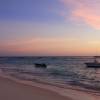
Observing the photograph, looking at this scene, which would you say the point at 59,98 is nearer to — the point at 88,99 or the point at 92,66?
the point at 88,99

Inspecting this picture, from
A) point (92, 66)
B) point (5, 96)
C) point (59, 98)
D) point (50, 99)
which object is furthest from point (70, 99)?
point (92, 66)

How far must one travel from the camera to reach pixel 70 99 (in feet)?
34.5

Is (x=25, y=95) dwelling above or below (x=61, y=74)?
above

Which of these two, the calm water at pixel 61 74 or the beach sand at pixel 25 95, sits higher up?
the beach sand at pixel 25 95

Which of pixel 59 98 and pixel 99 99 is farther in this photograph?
pixel 99 99

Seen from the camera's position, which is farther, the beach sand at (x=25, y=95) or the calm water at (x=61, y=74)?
the calm water at (x=61, y=74)

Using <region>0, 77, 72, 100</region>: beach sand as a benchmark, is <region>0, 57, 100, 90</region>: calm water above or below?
below

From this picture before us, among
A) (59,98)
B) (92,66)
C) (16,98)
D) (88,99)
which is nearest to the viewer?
(16,98)

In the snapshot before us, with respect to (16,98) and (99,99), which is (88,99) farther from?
(16,98)

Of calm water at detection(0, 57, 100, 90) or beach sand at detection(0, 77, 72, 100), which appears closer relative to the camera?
beach sand at detection(0, 77, 72, 100)

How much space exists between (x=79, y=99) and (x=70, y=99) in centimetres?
55

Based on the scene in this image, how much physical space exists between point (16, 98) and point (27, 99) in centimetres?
42

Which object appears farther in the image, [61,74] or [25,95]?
[61,74]

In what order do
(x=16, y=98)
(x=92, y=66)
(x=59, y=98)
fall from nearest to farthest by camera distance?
(x=16, y=98), (x=59, y=98), (x=92, y=66)
